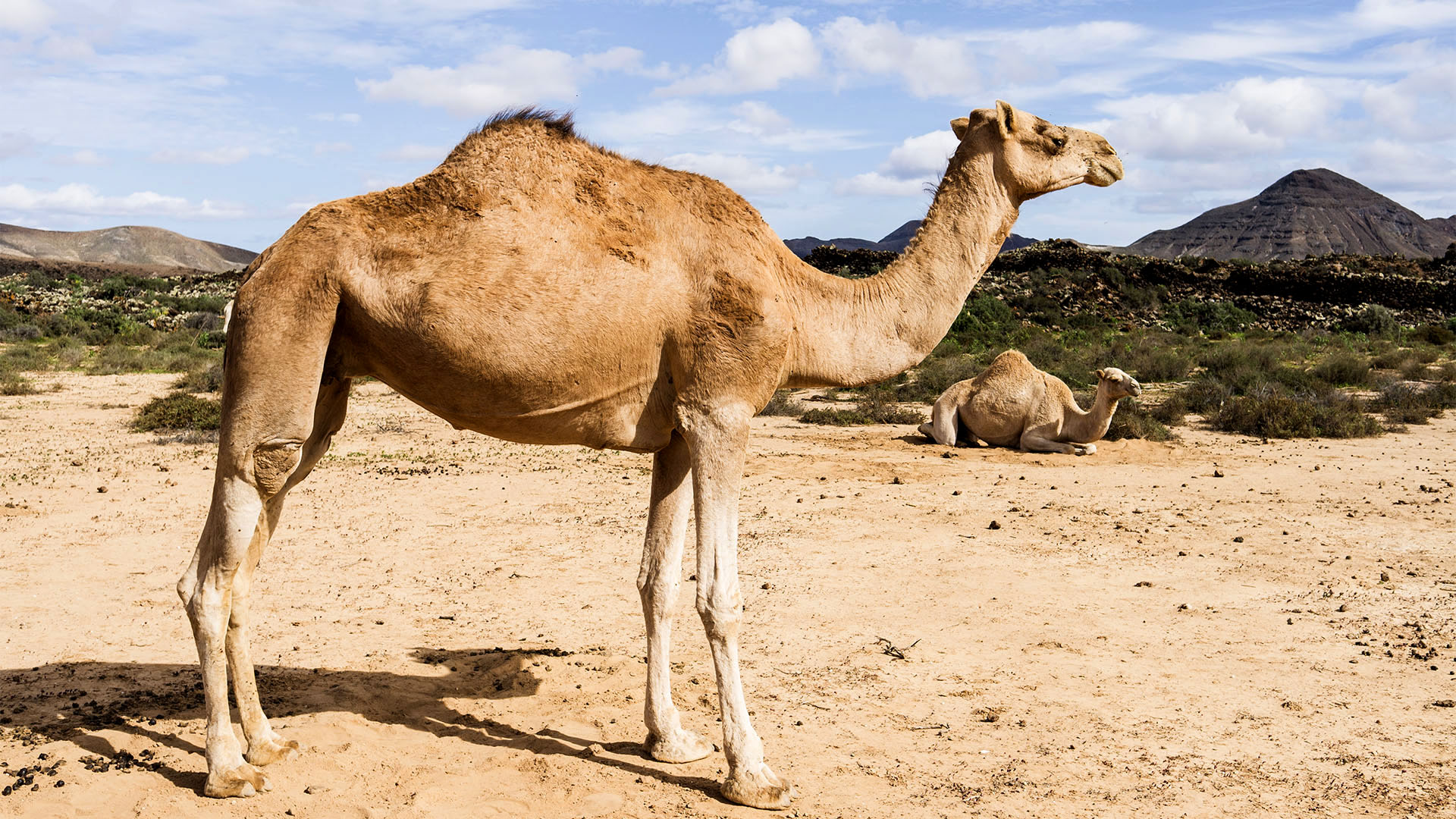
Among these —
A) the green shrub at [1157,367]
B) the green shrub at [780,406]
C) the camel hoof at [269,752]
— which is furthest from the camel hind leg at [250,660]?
the green shrub at [1157,367]

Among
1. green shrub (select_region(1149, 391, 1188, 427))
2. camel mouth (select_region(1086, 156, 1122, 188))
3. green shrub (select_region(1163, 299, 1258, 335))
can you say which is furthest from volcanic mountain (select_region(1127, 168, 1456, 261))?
camel mouth (select_region(1086, 156, 1122, 188))

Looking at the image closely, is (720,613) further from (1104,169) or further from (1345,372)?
(1345,372)

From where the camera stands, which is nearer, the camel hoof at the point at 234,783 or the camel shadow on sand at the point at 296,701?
the camel hoof at the point at 234,783

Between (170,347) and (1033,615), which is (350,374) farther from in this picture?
(170,347)

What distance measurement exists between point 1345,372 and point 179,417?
71.6 feet

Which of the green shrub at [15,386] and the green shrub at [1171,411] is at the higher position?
the green shrub at [1171,411]

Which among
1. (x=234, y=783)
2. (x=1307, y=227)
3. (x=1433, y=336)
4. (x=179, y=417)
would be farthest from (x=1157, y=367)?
(x=1307, y=227)

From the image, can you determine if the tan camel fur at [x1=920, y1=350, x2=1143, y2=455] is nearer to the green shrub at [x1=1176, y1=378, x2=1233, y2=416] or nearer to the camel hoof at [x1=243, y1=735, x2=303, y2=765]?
the green shrub at [x1=1176, y1=378, x2=1233, y2=416]

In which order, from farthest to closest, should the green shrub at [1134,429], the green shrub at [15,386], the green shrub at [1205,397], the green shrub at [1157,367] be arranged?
the green shrub at [1157,367], the green shrub at [15,386], the green shrub at [1205,397], the green shrub at [1134,429]

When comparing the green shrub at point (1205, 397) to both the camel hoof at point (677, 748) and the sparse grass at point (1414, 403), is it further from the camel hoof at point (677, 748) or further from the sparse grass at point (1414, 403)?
the camel hoof at point (677, 748)

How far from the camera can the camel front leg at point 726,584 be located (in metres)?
4.73

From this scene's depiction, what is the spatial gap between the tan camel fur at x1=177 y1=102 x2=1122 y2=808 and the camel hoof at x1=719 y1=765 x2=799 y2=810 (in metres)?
0.01

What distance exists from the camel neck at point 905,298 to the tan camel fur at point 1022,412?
32.3ft

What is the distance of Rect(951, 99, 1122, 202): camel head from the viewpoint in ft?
17.0
